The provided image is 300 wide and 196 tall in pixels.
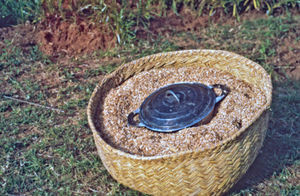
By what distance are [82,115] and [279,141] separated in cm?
198

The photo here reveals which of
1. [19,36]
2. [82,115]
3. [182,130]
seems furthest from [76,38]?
[182,130]

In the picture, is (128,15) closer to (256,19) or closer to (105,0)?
(105,0)

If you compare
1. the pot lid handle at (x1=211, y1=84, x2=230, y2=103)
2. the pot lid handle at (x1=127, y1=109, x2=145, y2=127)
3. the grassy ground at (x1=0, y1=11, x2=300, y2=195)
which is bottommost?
the grassy ground at (x1=0, y1=11, x2=300, y2=195)

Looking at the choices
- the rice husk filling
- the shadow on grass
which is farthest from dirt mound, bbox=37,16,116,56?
the shadow on grass

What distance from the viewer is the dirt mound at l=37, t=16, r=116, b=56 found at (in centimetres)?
486

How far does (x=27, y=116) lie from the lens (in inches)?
157

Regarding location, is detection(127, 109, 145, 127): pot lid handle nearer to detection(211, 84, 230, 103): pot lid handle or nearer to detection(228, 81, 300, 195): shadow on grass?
detection(211, 84, 230, 103): pot lid handle

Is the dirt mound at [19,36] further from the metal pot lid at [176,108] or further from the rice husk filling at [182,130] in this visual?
the metal pot lid at [176,108]

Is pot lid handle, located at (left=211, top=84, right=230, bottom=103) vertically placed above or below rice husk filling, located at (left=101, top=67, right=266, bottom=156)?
above

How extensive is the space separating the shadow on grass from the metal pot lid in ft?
2.22

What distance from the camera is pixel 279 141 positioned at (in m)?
3.45

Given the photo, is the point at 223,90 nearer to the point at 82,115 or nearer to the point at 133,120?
the point at 133,120

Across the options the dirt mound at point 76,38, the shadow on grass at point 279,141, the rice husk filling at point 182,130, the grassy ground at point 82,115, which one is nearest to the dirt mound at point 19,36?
the grassy ground at point 82,115

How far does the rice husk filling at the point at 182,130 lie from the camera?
2.79m
